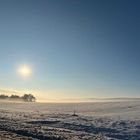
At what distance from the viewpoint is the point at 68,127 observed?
3772 centimetres

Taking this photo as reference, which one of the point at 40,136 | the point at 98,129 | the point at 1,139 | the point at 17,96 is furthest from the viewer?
the point at 17,96

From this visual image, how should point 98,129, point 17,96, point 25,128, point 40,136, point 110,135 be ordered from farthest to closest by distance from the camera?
point 17,96, point 98,129, point 110,135, point 25,128, point 40,136

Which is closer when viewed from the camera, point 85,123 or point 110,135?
point 110,135

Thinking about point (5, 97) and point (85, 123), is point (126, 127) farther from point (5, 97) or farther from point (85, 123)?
point (5, 97)

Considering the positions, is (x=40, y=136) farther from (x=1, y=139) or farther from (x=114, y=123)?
(x=114, y=123)

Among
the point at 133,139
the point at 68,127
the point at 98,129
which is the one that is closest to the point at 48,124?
the point at 68,127

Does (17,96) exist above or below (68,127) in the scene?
above

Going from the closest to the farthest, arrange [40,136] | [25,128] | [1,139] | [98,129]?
[1,139]
[40,136]
[25,128]
[98,129]

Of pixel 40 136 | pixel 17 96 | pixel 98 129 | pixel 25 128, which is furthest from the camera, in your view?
pixel 17 96

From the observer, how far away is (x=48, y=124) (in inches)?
1564

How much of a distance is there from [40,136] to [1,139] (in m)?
4.50

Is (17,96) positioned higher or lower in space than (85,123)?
higher

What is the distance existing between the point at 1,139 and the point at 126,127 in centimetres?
1660

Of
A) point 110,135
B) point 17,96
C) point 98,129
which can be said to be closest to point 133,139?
point 110,135
